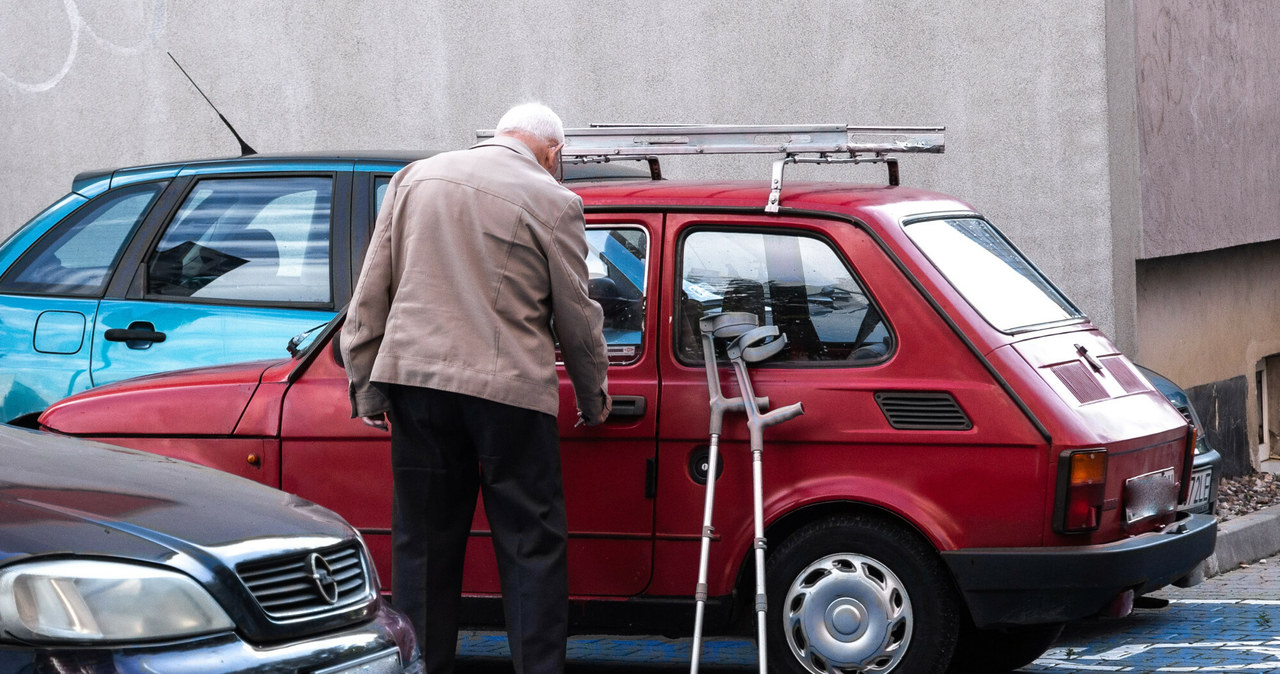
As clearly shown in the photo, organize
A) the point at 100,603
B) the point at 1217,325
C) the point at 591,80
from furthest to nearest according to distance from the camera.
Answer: the point at 1217,325, the point at 591,80, the point at 100,603

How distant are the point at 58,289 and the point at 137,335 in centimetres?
54

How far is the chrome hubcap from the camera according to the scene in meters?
4.81

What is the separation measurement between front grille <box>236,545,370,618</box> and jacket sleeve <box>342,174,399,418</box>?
0.94 meters

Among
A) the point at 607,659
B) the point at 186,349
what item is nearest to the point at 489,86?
the point at 186,349

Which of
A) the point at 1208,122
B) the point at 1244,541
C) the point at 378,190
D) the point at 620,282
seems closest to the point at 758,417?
the point at 620,282

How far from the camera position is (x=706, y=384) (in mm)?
5090

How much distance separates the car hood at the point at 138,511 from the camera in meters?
3.29

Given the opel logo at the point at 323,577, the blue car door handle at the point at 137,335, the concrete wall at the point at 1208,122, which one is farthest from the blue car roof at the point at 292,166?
the concrete wall at the point at 1208,122

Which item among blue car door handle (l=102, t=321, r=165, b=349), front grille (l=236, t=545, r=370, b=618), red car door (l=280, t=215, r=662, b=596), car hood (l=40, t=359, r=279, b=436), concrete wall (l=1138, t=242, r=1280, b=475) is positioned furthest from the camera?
concrete wall (l=1138, t=242, r=1280, b=475)

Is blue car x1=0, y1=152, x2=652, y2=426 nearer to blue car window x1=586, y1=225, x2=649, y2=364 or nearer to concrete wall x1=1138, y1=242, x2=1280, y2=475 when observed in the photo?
blue car window x1=586, y1=225, x2=649, y2=364

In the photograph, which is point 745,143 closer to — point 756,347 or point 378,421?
point 756,347

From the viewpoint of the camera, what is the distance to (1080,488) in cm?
470

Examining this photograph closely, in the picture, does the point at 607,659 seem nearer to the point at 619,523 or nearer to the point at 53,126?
the point at 619,523

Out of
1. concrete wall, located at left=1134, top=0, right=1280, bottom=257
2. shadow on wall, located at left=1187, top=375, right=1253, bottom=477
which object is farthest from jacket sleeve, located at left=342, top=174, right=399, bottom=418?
shadow on wall, located at left=1187, top=375, right=1253, bottom=477
